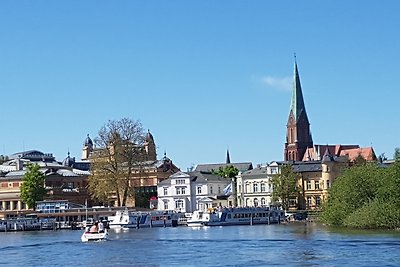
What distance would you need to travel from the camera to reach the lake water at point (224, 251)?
2331 inches

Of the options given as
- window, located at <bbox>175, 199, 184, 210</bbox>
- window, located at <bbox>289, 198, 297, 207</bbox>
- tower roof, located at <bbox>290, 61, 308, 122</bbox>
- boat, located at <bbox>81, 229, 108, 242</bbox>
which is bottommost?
boat, located at <bbox>81, 229, 108, 242</bbox>

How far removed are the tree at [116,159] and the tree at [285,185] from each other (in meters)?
23.9

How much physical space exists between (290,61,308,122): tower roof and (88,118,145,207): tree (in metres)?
68.0

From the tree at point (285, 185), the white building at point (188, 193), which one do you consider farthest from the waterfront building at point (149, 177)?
the tree at point (285, 185)

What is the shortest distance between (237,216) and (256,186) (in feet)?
83.4

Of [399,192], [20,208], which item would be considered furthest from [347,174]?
[20,208]

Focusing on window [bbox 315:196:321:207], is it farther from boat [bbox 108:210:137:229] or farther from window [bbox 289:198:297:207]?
boat [bbox 108:210:137:229]

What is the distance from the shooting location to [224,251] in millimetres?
68438

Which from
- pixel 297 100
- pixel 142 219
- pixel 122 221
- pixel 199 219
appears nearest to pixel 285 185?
pixel 199 219

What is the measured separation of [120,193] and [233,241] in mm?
56838

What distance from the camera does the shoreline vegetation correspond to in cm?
8681

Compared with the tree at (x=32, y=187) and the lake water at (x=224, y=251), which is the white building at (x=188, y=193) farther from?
the lake water at (x=224, y=251)

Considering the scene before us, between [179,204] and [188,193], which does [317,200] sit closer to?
[188,193]

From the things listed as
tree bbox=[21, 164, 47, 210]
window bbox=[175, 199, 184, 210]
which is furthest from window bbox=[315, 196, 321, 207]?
tree bbox=[21, 164, 47, 210]
